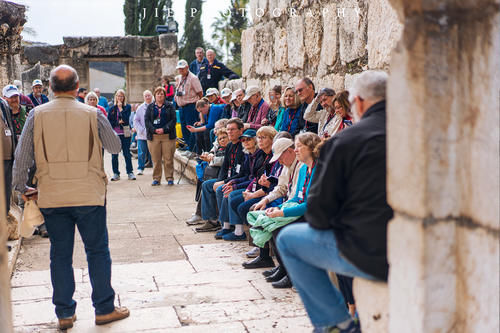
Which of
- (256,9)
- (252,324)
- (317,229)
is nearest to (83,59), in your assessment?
(256,9)

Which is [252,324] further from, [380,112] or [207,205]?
[207,205]

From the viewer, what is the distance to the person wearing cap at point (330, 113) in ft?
15.9

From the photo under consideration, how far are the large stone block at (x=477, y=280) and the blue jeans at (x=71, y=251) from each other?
2436mm

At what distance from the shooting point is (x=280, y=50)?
7480mm

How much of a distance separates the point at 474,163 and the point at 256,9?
6.28 m

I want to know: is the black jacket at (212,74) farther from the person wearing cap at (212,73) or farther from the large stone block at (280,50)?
the large stone block at (280,50)

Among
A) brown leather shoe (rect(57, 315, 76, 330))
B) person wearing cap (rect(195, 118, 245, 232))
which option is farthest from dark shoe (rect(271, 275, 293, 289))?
person wearing cap (rect(195, 118, 245, 232))

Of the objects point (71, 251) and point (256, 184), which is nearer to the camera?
point (71, 251)

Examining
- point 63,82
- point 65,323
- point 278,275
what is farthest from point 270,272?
point 63,82

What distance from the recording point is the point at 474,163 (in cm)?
226

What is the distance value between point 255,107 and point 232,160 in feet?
3.83

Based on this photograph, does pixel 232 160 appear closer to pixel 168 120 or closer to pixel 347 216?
pixel 168 120

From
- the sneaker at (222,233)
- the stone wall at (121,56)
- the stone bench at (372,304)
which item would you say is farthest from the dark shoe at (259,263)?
the stone wall at (121,56)

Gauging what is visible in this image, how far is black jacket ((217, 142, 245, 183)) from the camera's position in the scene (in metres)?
6.39
